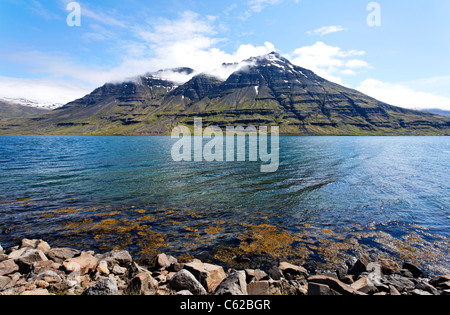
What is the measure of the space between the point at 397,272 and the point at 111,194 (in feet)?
106

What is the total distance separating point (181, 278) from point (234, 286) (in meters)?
2.77

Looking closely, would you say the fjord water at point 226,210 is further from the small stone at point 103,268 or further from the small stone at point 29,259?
the small stone at point 29,259

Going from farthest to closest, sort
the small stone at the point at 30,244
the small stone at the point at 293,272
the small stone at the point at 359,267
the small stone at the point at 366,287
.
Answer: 1. the small stone at the point at 30,244
2. the small stone at the point at 359,267
3. the small stone at the point at 293,272
4. the small stone at the point at 366,287

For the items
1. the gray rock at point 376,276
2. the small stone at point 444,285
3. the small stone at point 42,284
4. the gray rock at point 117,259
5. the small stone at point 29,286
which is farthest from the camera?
the gray rock at point 117,259

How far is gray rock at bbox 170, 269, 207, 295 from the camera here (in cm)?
1055

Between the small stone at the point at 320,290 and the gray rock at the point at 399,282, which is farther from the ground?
the small stone at the point at 320,290

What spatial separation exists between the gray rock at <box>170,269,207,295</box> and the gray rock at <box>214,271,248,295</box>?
40.4 inches

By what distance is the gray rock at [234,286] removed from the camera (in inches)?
381

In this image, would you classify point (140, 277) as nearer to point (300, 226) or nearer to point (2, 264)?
point (2, 264)

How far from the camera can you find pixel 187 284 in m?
10.6

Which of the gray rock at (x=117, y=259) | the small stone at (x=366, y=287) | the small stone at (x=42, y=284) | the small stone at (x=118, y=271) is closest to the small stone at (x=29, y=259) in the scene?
the small stone at (x=42, y=284)
